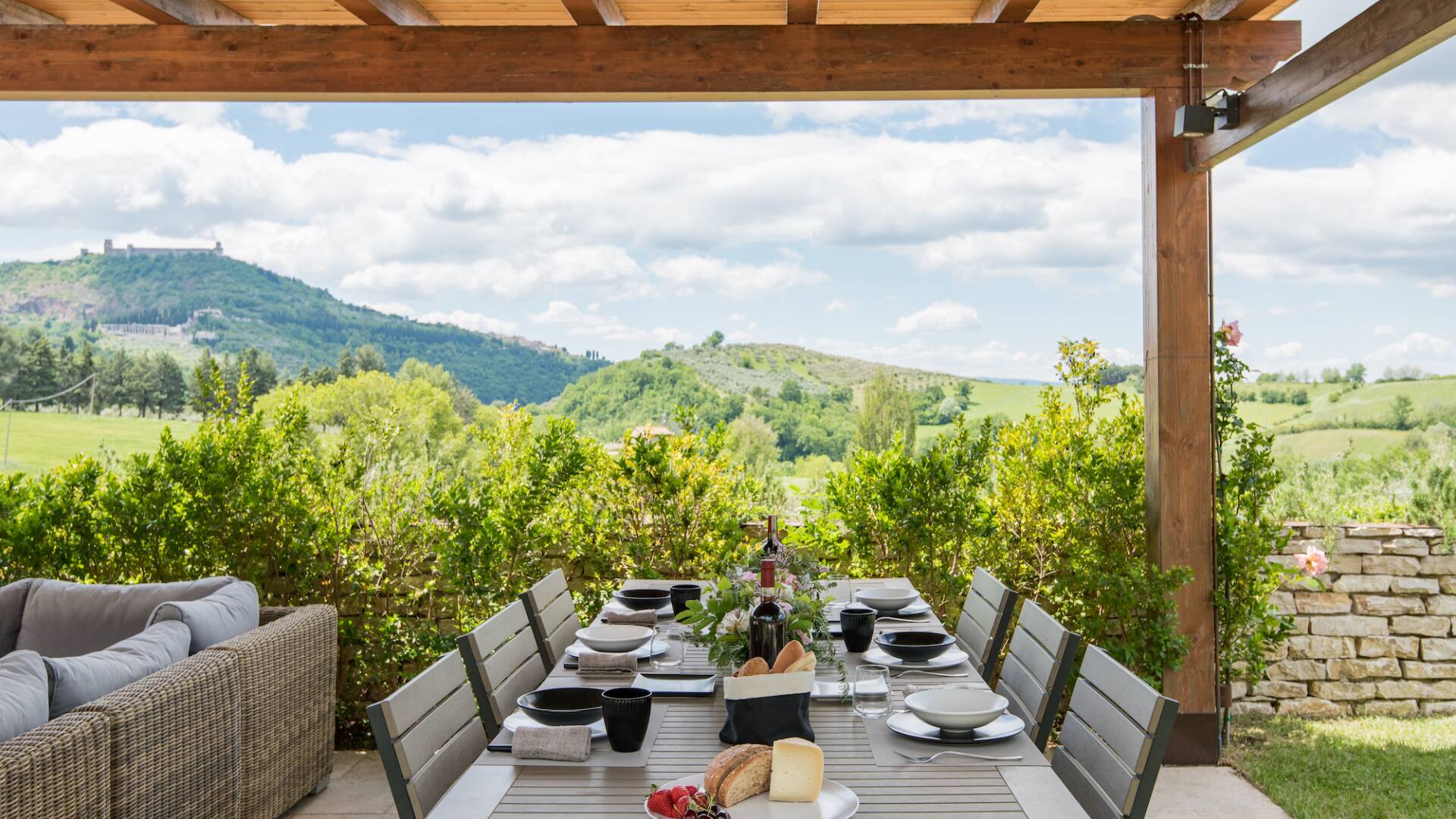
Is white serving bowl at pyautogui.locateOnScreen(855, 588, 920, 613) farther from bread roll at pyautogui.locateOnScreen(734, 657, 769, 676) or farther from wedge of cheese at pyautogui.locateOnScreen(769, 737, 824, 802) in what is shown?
wedge of cheese at pyautogui.locateOnScreen(769, 737, 824, 802)

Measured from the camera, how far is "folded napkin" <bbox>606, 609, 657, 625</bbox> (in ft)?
9.74

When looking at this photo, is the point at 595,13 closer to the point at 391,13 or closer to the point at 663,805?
the point at 391,13

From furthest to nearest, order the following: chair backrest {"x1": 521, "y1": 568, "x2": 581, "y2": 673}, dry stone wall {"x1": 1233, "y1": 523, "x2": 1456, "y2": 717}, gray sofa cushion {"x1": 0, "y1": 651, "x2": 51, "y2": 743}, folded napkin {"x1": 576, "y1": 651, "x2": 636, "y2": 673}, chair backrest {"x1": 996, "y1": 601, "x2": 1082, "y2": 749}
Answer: dry stone wall {"x1": 1233, "y1": 523, "x2": 1456, "y2": 717}, chair backrest {"x1": 521, "y1": 568, "x2": 581, "y2": 673}, folded napkin {"x1": 576, "y1": 651, "x2": 636, "y2": 673}, chair backrest {"x1": 996, "y1": 601, "x2": 1082, "y2": 749}, gray sofa cushion {"x1": 0, "y1": 651, "x2": 51, "y2": 743}

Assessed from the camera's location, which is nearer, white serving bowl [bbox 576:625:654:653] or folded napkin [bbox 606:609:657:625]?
white serving bowl [bbox 576:625:654:653]

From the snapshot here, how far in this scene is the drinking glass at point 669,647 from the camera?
252 cm

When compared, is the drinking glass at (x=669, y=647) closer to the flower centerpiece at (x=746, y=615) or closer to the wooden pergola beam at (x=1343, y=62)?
the flower centerpiece at (x=746, y=615)

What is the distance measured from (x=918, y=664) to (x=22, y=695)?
77.3 inches

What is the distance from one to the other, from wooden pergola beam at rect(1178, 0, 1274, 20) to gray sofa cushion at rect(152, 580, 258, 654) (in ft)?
12.6

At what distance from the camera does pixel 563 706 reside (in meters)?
2.01

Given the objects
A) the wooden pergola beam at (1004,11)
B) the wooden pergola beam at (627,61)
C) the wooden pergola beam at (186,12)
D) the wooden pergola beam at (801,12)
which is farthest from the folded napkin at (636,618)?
the wooden pergola beam at (186,12)

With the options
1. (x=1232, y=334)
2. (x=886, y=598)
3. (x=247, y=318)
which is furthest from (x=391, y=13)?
(x=247, y=318)

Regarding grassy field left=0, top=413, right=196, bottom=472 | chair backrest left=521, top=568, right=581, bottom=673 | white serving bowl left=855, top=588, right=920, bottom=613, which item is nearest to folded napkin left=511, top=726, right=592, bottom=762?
chair backrest left=521, top=568, right=581, bottom=673

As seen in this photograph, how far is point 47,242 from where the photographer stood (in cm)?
1362

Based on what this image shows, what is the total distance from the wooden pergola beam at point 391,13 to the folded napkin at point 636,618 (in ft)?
7.32
